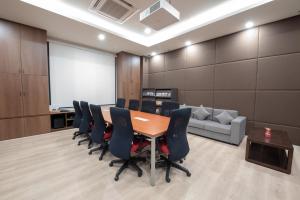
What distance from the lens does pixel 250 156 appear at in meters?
2.66

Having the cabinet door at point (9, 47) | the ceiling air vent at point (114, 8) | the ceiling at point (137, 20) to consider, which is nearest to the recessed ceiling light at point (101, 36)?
the ceiling at point (137, 20)

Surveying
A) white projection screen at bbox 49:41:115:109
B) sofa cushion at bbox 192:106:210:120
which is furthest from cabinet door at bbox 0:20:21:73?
sofa cushion at bbox 192:106:210:120

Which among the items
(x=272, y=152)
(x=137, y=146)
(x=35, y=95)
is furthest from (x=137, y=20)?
(x=272, y=152)

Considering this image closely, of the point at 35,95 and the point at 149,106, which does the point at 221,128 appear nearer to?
the point at 149,106

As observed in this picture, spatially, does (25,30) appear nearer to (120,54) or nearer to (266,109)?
(120,54)

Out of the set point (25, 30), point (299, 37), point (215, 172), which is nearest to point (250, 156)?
point (215, 172)

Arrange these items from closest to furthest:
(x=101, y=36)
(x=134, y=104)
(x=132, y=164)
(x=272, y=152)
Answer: (x=132, y=164)
(x=272, y=152)
(x=101, y=36)
(x=134, y=104)

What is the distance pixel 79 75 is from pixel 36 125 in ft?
6.74

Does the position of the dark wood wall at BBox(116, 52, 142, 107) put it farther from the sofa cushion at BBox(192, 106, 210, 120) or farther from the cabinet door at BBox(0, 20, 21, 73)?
the cabinet door at BBox(0, 20, 21, 73)

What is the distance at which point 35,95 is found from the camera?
3807 millimetres

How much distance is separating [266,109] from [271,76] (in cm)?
82

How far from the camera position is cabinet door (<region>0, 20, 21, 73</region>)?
331cm

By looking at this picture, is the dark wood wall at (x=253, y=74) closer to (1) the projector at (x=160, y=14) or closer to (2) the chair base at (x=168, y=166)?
(1) the projector at (x=160, y=14)

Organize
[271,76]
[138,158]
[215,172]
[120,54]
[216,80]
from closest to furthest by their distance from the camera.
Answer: [215,172] → [138,158] → [271,76] → [216,80] → [120,54]
